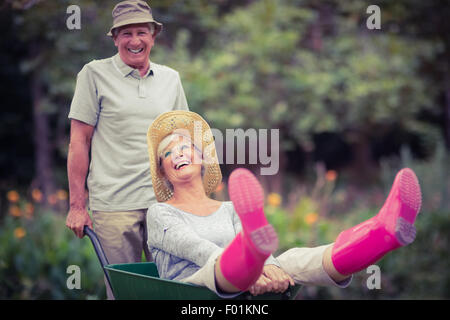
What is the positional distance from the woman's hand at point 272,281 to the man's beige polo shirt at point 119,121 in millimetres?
745

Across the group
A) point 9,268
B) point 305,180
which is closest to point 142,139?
point 9,268

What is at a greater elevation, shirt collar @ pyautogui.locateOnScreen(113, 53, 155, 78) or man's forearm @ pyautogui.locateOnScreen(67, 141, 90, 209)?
shirt collar @ pyautogui.locateOnScreen(113, 53, 155, 78)

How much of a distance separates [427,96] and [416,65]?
64cm

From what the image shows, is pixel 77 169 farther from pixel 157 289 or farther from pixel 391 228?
pixel 391 228

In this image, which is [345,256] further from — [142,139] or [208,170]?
[142,139]

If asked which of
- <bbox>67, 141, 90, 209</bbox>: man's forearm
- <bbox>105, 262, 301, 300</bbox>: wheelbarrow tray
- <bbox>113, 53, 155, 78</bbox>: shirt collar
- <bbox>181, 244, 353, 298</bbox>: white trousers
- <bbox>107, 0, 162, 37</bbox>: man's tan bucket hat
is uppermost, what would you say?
<bbox>107, 0, 162, 37</bbox>: man's tan bucket hat

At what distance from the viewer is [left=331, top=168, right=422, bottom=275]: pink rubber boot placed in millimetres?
1809

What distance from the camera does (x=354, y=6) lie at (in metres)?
7.66

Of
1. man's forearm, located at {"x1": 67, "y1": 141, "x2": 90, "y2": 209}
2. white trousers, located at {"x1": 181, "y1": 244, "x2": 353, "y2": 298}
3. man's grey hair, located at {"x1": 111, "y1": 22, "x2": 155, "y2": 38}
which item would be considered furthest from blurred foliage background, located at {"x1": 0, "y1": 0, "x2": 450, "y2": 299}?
white trousers, located at {"x1": 181, "y1": 244, "x2": 353, "y2": 298}

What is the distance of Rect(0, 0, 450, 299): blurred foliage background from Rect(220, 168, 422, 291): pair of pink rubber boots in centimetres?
214

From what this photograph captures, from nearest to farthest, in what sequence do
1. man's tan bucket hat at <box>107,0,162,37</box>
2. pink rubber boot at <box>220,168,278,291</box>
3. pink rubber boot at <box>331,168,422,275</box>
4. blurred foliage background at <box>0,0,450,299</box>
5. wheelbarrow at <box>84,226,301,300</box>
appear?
pink rubber boot at <box>220,168,278,291</box> → pink rubber boot at <box>331,168,422,275</box> → wheelbarrow at <box>84,226,301,300</box> → man's tan bucket hat at <box>107,0,162,37</box> → blurred foliage background at <box>0,0,450,299</box>

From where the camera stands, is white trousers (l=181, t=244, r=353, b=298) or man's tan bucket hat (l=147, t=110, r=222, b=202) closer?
white trousers (l=181, t=244, r=353, b=298)

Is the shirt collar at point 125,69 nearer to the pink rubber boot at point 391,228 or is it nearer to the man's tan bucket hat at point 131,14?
the man's tan bucket hat at point 131,14

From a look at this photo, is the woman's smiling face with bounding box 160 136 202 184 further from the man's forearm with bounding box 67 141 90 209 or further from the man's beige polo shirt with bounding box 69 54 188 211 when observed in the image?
the man's forearm with bounding box 67 141 90 209
